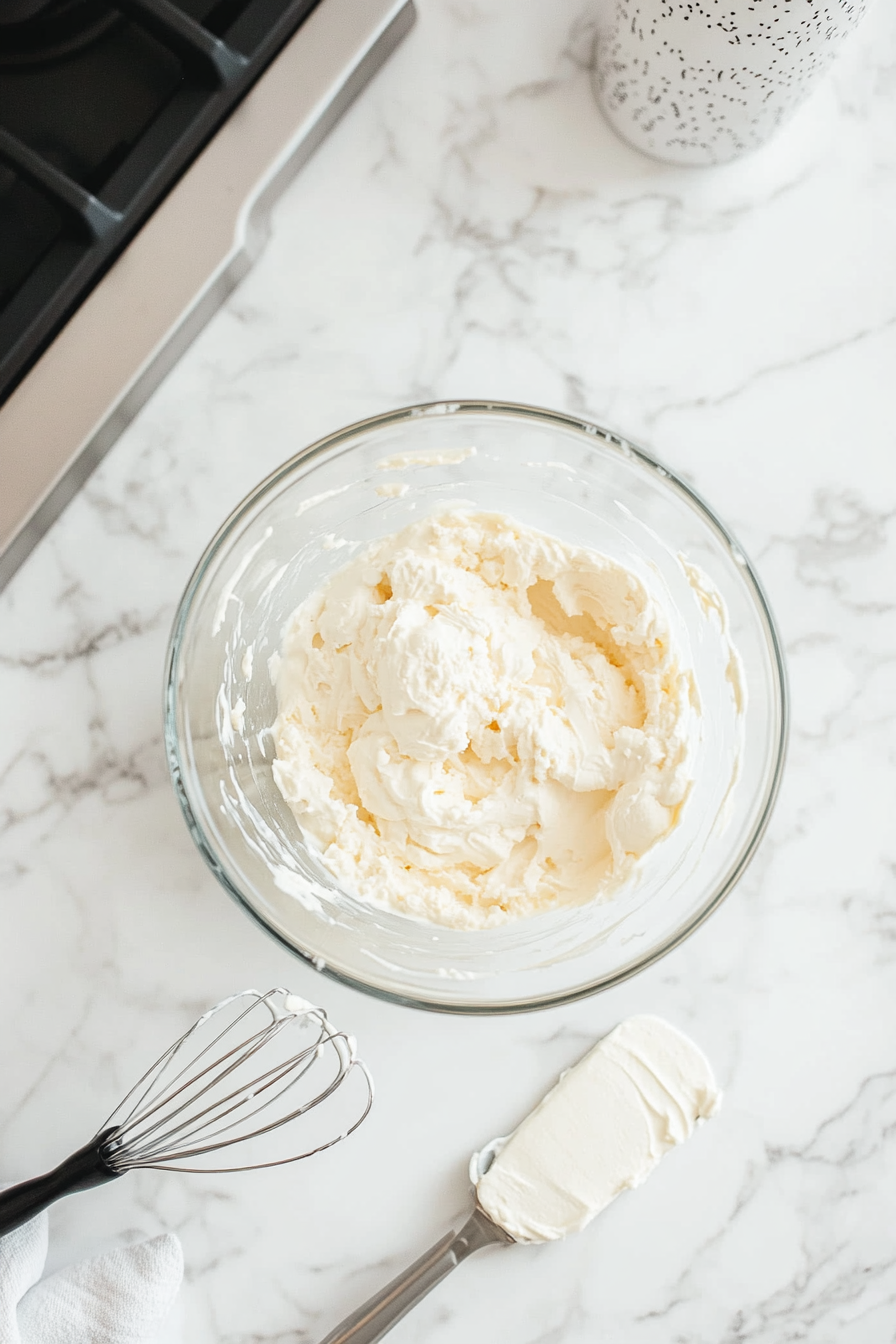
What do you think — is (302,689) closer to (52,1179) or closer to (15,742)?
(15,742)

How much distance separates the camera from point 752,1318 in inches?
39.5

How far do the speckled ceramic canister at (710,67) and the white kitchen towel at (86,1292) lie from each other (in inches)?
47.1

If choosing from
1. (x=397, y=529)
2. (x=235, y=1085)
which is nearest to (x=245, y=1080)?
(x=235, y=1085)

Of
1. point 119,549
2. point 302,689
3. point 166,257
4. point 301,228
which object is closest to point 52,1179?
point 302,689

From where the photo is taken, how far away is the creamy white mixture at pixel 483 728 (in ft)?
2.90

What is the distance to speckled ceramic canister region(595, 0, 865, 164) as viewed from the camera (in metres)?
0.77

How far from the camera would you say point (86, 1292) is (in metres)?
0.93

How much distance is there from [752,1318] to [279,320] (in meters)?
1.14

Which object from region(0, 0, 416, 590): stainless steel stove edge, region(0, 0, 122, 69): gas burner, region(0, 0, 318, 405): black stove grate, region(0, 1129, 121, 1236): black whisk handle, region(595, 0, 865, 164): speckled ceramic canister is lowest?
region(0, 1129, 121, 1236): black whisk handle

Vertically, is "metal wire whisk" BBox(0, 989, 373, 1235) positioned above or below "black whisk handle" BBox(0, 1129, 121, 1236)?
below

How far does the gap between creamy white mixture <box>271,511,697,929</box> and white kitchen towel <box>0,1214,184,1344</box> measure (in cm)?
43

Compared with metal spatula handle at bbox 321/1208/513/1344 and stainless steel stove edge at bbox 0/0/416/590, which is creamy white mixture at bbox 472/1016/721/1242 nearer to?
metal spatula handle at bbox 321/1208/513/1344

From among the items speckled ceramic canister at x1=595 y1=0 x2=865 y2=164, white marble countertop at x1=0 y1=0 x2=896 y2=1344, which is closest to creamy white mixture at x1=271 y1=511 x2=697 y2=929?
white marble countertop at x1=0 y1=0 x2=896 y2=1344

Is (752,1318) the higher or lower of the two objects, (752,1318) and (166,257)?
the lower
